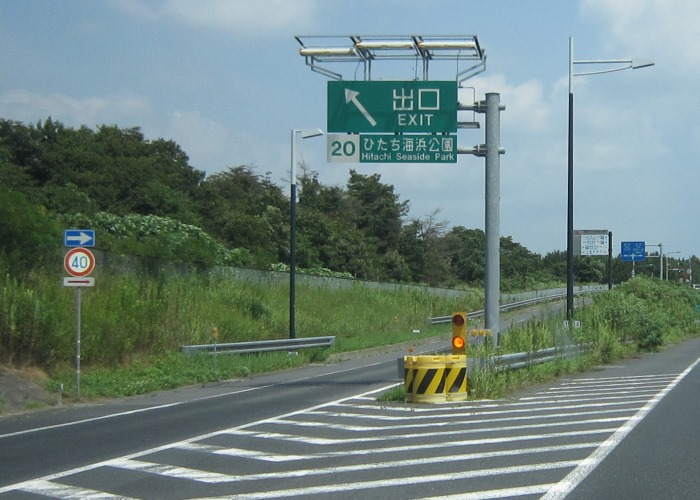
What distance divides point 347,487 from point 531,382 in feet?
41.3

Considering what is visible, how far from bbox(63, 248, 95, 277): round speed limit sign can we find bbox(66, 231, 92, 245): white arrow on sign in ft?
0.66

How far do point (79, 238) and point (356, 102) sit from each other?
25.2 feet

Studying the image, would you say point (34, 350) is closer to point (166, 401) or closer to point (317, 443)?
point (166, 401)

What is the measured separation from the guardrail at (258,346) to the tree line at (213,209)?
228 inches

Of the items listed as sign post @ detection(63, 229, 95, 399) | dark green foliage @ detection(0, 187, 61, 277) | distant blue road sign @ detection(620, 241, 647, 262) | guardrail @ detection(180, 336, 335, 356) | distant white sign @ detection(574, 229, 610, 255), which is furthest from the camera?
distant blue road sign @ detection(620, 241, 647, 262)

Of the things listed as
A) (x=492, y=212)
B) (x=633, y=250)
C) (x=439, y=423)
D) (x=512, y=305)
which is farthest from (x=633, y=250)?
(x=439, y=423)

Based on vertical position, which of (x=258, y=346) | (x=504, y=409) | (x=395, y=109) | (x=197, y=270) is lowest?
(x=258, y=346)

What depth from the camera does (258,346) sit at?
29.9 m

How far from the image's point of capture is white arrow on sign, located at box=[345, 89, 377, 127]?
2298 centimetres

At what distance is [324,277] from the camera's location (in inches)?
1850

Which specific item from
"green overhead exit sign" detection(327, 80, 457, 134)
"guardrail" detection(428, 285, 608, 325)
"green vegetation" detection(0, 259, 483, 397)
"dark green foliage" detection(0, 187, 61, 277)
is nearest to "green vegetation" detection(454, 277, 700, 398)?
"green overhead exit sign" detection(327, 80, 457, 134)

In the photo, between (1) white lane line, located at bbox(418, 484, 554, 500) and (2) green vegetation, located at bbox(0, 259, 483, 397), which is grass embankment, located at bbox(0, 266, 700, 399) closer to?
(2) green vegetation, located at bbox(0, 259, 483, 397)

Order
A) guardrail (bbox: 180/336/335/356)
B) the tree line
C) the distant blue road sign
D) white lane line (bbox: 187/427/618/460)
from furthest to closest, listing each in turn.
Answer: the distant blue road sign, the tree line, guardrail (bbox: 180/336/335/356), white lane line (bbox: 187/427/618/460)

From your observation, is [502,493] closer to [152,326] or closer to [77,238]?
[77,238]
